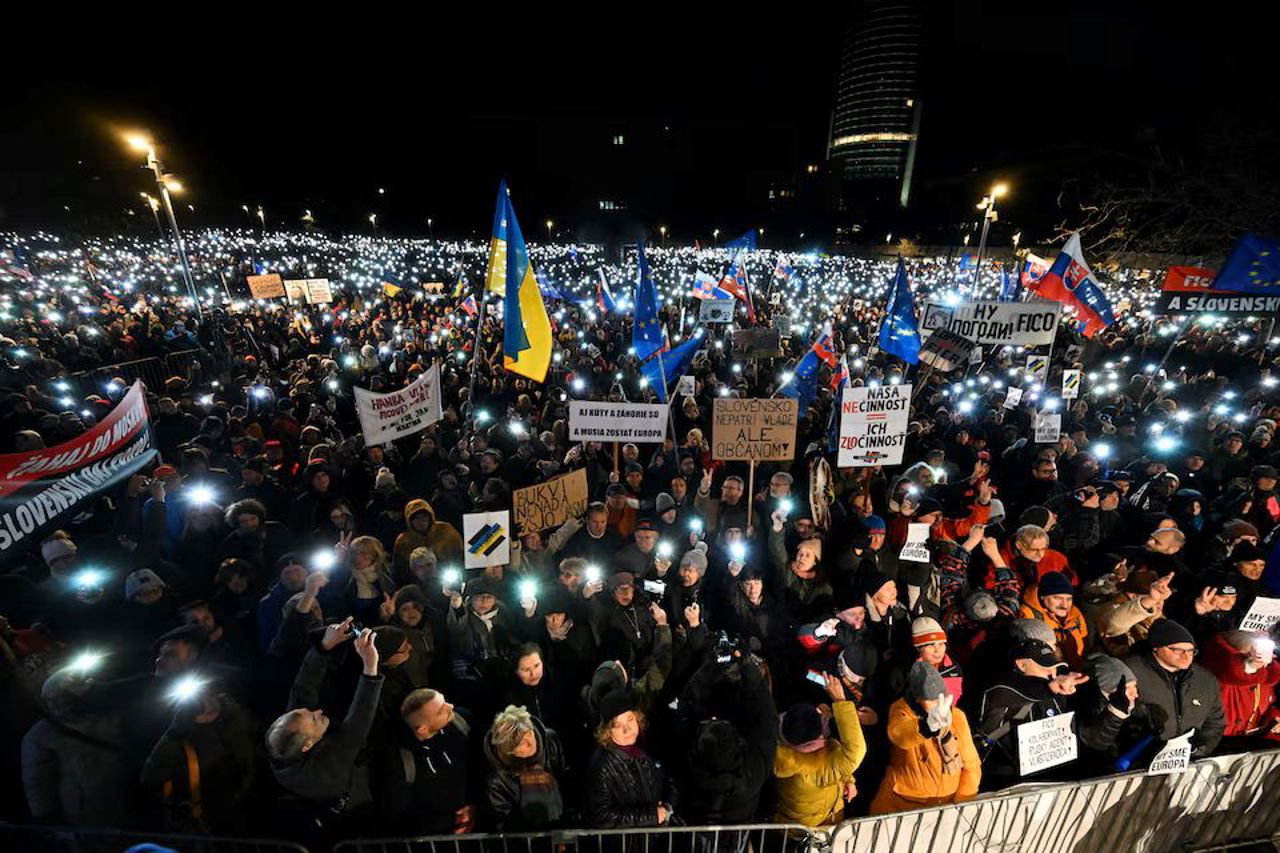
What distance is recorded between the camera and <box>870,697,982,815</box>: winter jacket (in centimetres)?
331

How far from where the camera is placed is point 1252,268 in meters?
10.1

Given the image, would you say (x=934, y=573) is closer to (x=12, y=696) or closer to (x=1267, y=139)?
(x=12, y=696)

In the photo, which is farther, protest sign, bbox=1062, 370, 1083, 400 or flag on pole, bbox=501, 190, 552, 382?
protest sign, bbox=1062, 370, 1083, 400

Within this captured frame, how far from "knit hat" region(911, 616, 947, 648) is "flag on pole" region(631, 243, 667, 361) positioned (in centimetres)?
625

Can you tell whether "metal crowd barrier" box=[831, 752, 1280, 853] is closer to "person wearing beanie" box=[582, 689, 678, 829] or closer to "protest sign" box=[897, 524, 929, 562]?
"person wearing beanie" box=[582, 689, 678, 829]

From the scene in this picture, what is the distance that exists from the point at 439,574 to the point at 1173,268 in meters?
15.4

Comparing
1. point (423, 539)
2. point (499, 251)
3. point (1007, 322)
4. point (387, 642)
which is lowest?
point (423, 539)

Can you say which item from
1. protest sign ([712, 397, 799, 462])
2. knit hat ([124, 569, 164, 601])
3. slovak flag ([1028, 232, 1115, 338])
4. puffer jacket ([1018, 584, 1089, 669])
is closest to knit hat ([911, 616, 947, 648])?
puffer jacket ([1018, 584, 1089, 669])

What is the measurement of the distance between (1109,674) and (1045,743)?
602 millimetres

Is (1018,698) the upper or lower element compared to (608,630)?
upper

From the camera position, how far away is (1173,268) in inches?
481

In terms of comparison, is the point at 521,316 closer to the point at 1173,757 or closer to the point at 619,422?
the point at 619,422

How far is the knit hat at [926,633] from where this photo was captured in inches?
145

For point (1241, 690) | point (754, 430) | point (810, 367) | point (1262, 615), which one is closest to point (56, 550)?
point (754, 430)
